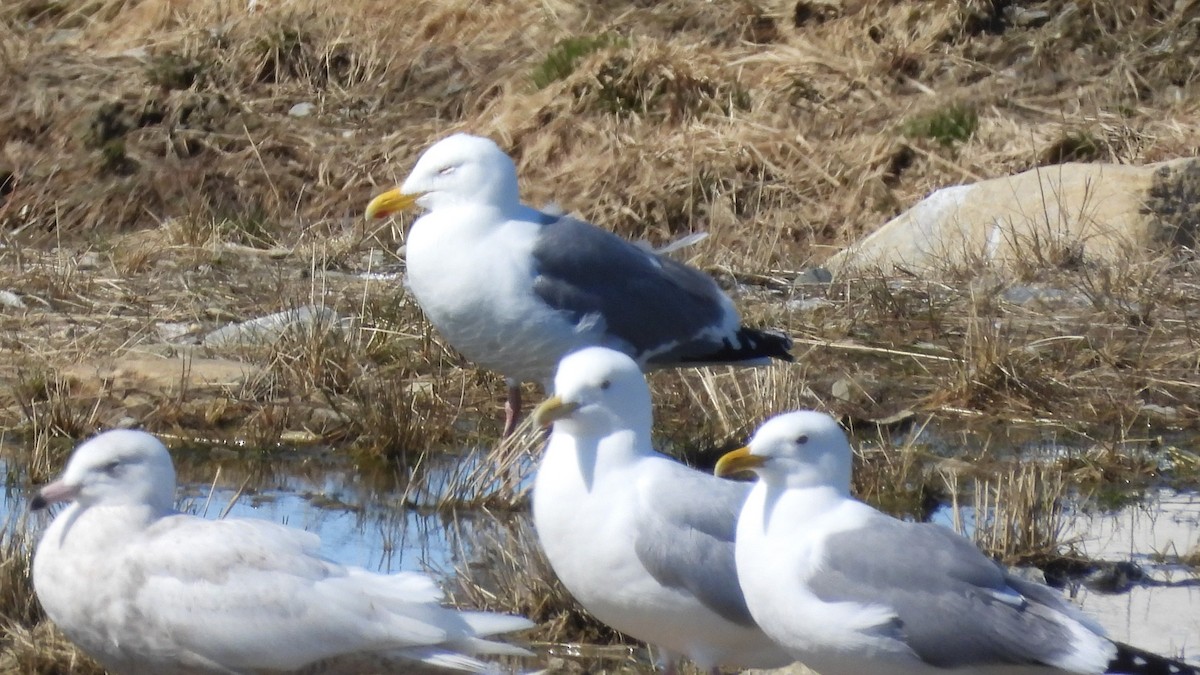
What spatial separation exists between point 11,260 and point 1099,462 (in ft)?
19.8

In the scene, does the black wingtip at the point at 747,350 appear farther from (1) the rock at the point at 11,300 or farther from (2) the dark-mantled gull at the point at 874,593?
(1) the rock at the point at 11,300

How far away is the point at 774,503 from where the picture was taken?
448 centimetres

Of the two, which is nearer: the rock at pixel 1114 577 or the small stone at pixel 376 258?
the rock at pixel 1114 577

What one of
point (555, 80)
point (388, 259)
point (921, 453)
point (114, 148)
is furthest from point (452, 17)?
point (921, 453)

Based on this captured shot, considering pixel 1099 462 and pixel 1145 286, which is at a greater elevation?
pixel 1145 286

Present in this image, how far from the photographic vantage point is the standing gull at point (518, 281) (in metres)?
6.75

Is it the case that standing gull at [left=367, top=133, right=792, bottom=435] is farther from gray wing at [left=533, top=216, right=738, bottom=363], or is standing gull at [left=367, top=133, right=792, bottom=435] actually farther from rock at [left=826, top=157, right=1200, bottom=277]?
rock at [left=826, top=157, right=1200, bottom=277]

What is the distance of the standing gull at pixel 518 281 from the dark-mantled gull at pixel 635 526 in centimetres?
181

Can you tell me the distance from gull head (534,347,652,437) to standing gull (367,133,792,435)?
1849 mm

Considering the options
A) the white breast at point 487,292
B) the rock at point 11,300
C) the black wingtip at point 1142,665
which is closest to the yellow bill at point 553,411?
the black wingtip at point 1142,665

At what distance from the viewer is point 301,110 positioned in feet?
44.9

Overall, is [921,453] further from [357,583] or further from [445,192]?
[357,583]

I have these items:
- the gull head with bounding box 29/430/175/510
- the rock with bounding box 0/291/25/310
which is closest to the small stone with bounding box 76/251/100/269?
the rock with bounding box 0/291/25/310

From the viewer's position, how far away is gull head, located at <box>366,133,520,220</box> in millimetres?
6906
